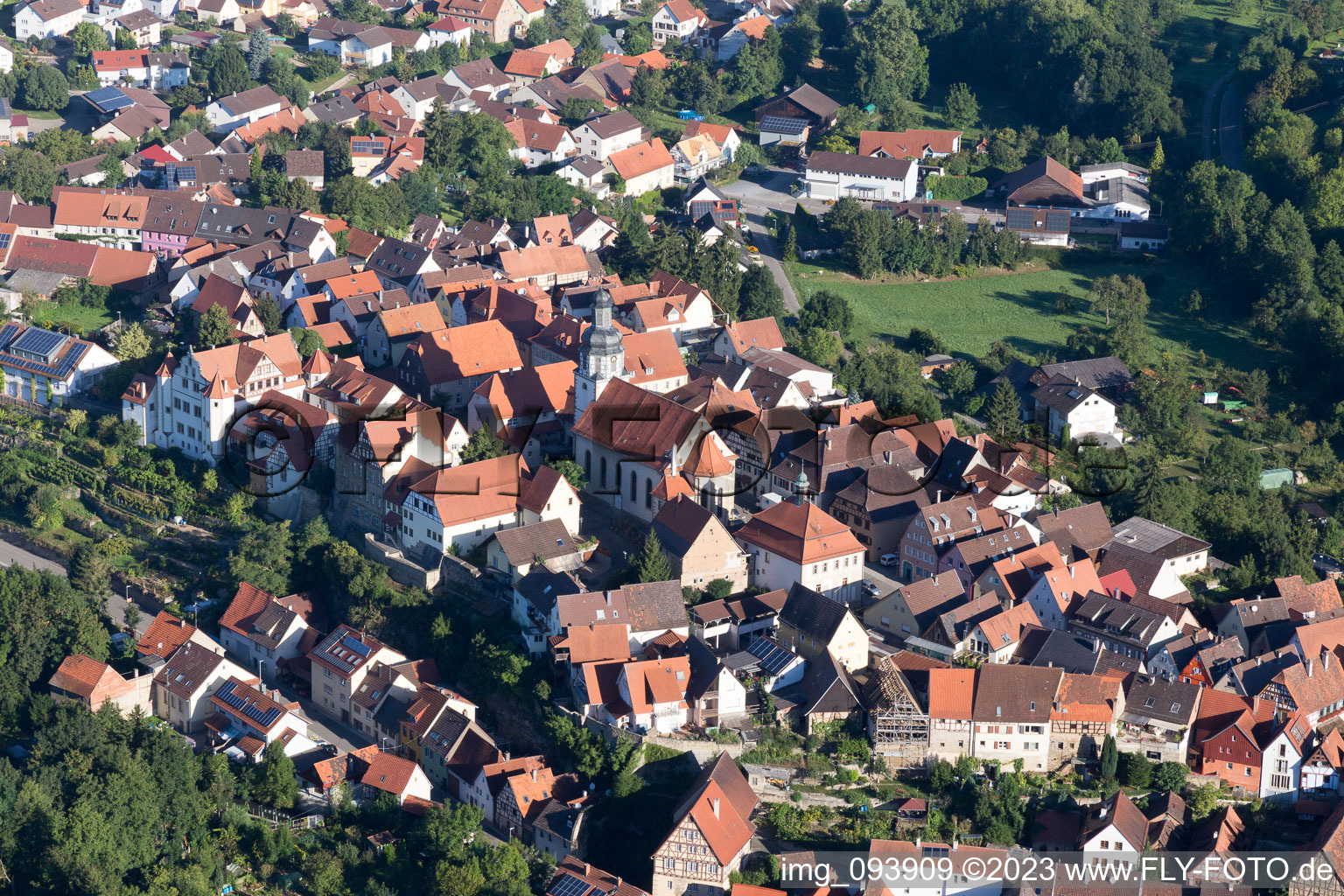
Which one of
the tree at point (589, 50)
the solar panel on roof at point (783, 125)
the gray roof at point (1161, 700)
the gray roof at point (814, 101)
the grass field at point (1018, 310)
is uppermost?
the gray roof at point (1161, 700)

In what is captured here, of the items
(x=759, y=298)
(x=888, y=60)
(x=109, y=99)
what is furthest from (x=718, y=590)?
(x=888, y=60)

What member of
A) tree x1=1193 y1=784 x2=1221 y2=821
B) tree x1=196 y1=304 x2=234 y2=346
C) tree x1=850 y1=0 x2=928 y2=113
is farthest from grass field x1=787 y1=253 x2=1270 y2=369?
tree x1=1193 y1=784 x2=1221 y2=821

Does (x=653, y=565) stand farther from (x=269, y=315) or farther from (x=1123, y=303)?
(x=1123, y=303)

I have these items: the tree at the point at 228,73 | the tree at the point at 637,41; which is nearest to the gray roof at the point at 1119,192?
the tree at the point at 637,41

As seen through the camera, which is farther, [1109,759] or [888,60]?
[888,60]

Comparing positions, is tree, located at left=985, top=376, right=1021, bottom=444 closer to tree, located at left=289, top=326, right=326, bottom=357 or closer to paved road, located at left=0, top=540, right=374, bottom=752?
tree, located at left=289, top=326, right=326, bottom=357

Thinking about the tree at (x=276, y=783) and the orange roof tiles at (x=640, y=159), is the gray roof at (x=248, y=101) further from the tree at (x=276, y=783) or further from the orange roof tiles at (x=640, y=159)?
the tree at (x=276, y=783)
